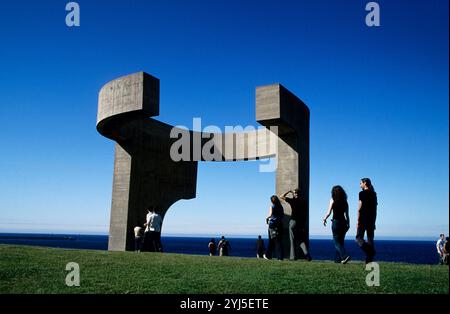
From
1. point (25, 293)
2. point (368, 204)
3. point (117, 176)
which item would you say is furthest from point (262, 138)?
point (25, 293)

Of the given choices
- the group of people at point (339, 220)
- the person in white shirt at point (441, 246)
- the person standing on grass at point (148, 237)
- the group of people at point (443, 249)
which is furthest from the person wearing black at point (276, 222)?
the person in white shirt at point (441, 246)

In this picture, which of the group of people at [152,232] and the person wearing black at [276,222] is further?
the group of people at [152,232]

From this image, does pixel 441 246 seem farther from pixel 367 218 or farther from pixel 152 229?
pixel 152 229

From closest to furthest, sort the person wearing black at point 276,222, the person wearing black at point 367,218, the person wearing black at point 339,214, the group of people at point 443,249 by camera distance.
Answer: the person wearing black at point 367,218 < the person wearing black at point 339,214 < the person wearing black at point 276,222 < the group of people at point 443,249

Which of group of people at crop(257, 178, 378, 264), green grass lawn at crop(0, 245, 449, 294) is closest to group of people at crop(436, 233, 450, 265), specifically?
group of people at crop(257, 178, 378, 264)

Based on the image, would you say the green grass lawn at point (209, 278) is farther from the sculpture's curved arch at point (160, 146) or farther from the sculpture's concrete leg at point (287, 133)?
the sculpture's curved arch at point (160, 146)

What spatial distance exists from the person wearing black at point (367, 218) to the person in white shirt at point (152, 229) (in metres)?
7.11

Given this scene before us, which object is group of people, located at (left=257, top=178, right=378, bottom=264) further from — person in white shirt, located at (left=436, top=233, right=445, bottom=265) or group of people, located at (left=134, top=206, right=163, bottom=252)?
person in white shirt, located at (left=436, top=233, right=445, bottom=265)

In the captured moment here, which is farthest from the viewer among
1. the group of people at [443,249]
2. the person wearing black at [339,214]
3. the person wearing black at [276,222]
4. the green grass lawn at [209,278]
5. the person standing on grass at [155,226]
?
the group of people at [443,249]

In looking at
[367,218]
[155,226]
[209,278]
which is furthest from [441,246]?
[209,278]

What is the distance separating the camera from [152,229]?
13.5 m

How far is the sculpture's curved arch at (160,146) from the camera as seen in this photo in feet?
44.2

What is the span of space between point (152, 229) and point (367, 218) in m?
7.51
